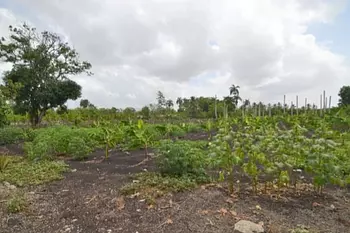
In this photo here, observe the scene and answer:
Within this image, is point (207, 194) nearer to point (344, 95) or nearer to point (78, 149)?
point (78, 149)

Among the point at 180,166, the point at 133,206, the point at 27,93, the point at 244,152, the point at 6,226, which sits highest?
the point at 27,93

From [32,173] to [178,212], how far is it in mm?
3924

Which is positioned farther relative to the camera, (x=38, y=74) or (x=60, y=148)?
(x=38, y=74)

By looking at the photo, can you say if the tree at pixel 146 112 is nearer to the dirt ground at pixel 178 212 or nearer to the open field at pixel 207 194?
the open field at pixel 207 194

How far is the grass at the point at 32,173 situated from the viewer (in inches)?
235

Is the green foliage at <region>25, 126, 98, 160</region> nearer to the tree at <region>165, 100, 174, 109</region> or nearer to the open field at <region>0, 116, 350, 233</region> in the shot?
the open field at <region>0, 116, 350, 233</region>

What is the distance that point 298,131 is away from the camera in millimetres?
4469

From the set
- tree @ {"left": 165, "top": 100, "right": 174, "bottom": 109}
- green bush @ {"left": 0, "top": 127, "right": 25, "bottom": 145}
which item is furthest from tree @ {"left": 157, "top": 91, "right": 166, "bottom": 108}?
green bush @ {"left": 0, "top": 127, "right": 25, "bottom": 145}

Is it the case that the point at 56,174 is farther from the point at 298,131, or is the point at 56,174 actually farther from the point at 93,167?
the point at 298,131

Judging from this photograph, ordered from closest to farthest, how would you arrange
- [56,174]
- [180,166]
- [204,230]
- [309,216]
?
[204,230]
[309,216]
[180,166]
[56,174]

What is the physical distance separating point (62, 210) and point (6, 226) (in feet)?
2.24

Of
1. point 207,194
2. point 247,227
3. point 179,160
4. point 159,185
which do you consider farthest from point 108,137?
point 247,227

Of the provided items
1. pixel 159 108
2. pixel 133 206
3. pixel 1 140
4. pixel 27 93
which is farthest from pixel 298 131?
pixel 159 108

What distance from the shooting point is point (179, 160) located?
493cm
